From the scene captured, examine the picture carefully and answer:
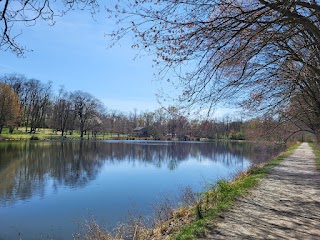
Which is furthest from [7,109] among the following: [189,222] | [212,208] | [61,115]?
[189,222]

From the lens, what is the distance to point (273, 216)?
230 inches

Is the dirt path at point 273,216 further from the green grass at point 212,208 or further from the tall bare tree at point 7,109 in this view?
the tall bare tree at point 7,109

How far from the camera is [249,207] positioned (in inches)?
256

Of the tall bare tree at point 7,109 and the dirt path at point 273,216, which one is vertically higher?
the tall bare tree at point 7,109

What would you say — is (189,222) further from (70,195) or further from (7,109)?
(7,109)

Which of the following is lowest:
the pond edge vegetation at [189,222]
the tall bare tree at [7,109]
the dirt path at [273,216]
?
the pond edge vegetation at [189,222]

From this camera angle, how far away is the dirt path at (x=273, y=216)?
4.77 m

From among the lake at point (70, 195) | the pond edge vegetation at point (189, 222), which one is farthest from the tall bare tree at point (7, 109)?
the pond edge vegetation at point (189, 222)

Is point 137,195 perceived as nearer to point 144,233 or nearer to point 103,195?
point 103,195

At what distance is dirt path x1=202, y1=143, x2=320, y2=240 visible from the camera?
4.77 meters

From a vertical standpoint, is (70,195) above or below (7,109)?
below

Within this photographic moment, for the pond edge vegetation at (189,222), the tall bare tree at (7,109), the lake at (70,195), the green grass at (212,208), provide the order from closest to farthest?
the green grass at (212,208)
the pond edge vegetation at (189,222)
the lake at (70,195)
the tall bare tree at (7,109)

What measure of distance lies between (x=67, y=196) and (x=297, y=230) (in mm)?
11101

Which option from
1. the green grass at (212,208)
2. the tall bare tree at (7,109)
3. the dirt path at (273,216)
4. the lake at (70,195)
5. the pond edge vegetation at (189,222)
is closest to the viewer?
the dirt path at (273,216)
